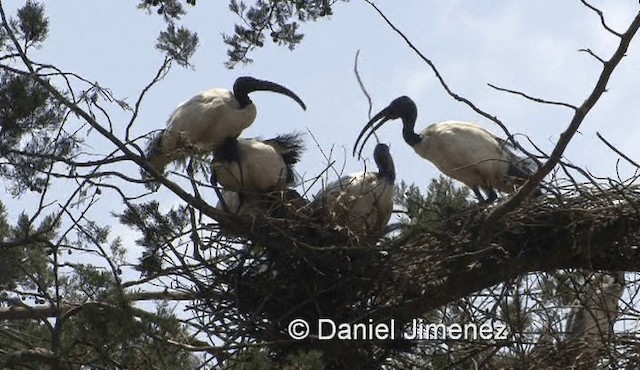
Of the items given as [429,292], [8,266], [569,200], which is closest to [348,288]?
[429,292]

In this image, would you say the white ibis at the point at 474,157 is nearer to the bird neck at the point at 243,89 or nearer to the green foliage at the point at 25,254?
the bird neck at the point at 243,89

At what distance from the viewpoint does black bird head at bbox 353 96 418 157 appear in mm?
10656

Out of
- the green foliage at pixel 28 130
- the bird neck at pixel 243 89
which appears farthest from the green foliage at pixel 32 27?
the bird neck at pixel 243 89

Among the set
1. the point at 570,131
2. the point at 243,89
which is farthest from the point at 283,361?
the point at 243,89

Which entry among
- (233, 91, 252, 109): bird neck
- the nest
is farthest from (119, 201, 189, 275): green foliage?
(233, 91, 252, 109): bird neck

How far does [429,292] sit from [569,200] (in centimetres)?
87

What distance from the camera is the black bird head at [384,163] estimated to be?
957 centimetres

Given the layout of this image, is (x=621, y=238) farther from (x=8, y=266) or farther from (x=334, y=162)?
(x=8, y=266)

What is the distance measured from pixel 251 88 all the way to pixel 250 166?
0.82 metres

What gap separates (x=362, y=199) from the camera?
9086mm

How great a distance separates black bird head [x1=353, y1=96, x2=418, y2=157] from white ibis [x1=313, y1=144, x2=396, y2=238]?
91 centimetres

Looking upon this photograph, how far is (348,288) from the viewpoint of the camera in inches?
327

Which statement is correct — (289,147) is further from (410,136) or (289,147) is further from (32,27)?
(32,27)

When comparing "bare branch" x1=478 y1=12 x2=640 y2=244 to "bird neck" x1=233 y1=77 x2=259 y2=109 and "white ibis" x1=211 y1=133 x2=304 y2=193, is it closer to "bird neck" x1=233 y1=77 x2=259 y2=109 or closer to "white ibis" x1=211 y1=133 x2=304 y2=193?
"white ibis" x1=211 y1=133 x2=304 y2=193
